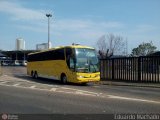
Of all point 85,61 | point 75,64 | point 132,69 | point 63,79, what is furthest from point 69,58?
point 132,69

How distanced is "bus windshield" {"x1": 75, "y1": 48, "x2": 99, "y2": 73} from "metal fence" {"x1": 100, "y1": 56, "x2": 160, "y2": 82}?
4.45 m

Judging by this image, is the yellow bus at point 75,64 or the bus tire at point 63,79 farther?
the bus tire at point 63,79

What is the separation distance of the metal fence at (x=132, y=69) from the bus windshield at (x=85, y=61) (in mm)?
4453

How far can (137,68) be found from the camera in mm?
32594

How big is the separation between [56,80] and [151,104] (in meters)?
19.4

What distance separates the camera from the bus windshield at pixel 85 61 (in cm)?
2905

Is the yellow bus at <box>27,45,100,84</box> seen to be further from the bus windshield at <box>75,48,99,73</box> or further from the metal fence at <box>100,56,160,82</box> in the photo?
the metal fence at <box>100,56,160,82</box>

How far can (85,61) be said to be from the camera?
96.1ft

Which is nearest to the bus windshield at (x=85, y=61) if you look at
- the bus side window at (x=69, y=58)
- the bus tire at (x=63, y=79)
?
the bus side window at (x=69, y=58)

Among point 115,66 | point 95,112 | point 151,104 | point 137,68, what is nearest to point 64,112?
point 95,112

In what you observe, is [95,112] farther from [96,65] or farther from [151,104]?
[96,65]

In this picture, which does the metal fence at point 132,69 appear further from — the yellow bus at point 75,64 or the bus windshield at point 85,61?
the bus windshield at point 85,61

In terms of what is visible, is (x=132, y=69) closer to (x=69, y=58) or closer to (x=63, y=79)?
(x=63, y=79)

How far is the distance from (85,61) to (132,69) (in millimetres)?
5475
